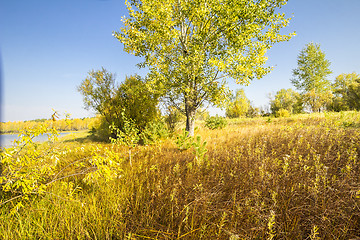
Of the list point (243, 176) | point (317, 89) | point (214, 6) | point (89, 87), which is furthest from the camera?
point (317, 89)

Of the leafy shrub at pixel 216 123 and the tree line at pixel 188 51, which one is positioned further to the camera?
the leafy shrub at pixel 216 123

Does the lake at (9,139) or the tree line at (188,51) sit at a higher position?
the tree line at (188,51)

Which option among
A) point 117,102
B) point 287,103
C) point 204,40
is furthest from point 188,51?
point 287,103

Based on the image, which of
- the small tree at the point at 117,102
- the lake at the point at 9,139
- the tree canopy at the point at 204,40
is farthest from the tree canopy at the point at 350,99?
the lake at the point at 9,139

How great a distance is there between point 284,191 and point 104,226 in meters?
2.60

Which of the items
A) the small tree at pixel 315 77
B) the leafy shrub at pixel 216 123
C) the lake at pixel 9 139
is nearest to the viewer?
the lake at pixel 9 139

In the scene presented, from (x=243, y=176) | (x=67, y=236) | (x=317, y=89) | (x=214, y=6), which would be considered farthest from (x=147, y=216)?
(x=317, y=89)

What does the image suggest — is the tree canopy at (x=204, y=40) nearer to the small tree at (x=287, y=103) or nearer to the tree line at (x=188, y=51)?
the tree line at (x=188, y=51)

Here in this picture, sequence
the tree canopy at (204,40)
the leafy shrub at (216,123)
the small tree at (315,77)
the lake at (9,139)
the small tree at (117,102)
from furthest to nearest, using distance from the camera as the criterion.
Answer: the small tree at (315,77)
the leafy shrub at (216,123)
the small tree at (117,102)
the tree canopy at (204,40)
the lake at (9,139)

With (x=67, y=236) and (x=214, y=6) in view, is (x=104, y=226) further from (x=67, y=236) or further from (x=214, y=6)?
(x=214, y=6)

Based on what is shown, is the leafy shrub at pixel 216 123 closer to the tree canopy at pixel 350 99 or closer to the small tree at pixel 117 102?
the small tree at pixel 117 102

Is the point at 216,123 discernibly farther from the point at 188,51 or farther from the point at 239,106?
the point at 239,106

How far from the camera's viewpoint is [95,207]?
94.0 inches

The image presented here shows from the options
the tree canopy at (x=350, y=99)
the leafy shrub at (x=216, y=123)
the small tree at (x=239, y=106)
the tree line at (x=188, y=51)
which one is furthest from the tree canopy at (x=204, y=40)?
the tree canopy at (x=350, y=99)
